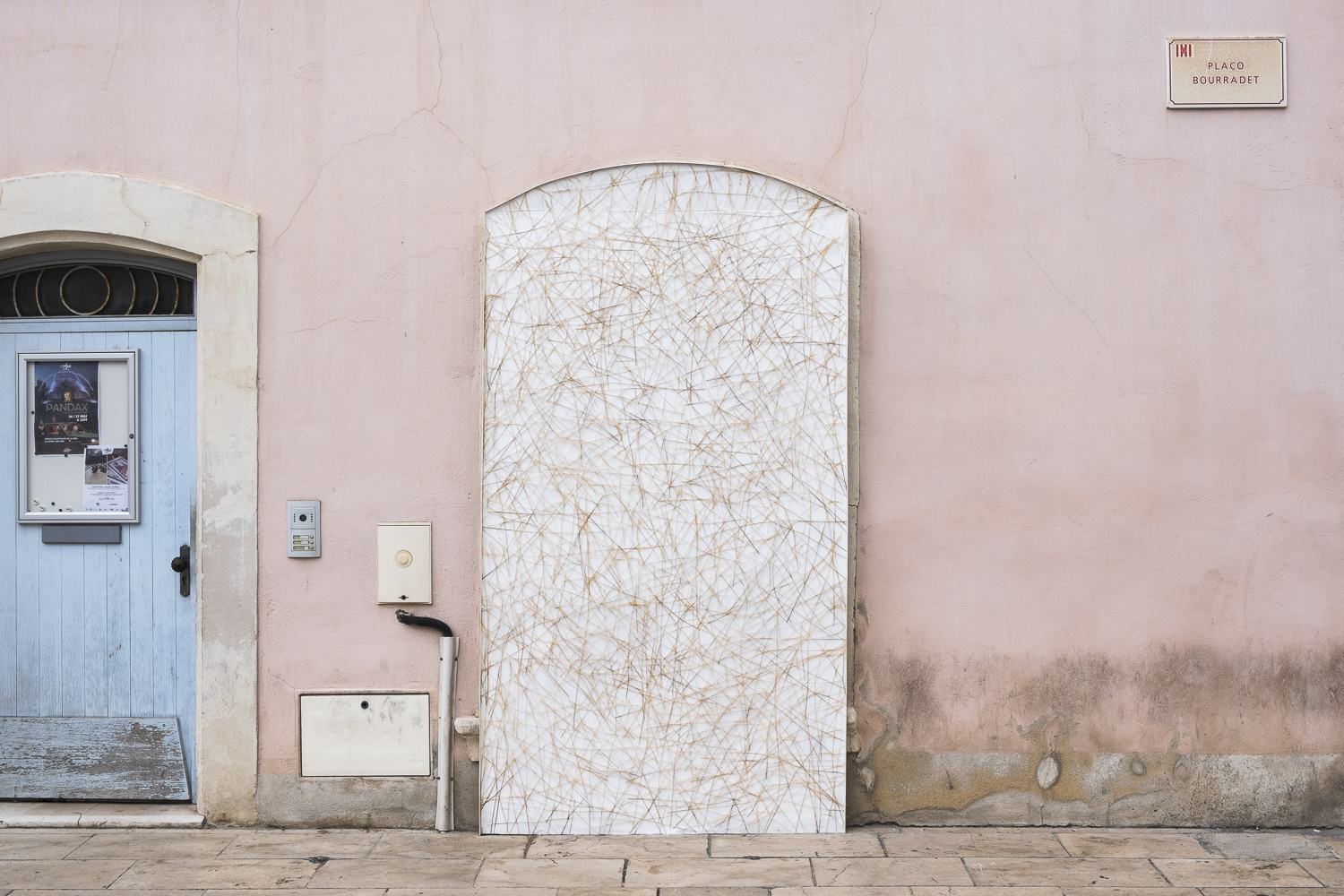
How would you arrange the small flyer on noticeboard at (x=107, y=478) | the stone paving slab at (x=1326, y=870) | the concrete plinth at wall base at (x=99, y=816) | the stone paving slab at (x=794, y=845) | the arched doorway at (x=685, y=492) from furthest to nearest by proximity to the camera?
the small flyer on noticeboard at (x=107, y=478) < the concrete plinth at wall base at (x=99, y=816) < the arched doorway at (x=685, y=492) < the stone paving slab at (x=794, y=845) < the stone paving slab at (x=1326, y=870)

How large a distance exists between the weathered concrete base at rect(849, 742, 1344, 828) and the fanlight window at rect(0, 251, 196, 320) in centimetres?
361

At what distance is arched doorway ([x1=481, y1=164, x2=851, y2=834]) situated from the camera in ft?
14.0

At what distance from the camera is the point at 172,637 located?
4531 millimetres

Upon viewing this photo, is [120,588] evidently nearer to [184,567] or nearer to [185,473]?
[184,567]

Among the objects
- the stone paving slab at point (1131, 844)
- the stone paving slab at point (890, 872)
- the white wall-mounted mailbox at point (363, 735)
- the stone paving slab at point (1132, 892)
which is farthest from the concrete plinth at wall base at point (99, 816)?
the stone paving slab at point (1131, 844)

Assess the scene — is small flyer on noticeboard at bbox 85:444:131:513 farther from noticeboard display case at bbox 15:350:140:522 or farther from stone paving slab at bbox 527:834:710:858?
stone paving slab at bbox 527:834:710:858

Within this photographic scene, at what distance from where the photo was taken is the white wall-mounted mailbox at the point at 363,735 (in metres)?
4.36

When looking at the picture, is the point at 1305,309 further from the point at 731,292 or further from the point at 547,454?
the point at 547,454

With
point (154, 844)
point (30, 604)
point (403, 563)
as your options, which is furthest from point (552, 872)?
point (30, 604)

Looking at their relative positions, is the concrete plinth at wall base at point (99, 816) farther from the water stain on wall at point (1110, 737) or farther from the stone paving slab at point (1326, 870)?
the stone paving slab at point (1326, 870)

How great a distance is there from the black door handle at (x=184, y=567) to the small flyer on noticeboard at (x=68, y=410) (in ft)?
2.06

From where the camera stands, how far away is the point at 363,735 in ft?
14.3

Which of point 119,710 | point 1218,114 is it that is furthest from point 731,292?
point 119,710

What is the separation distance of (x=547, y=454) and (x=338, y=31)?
6.59 feet
